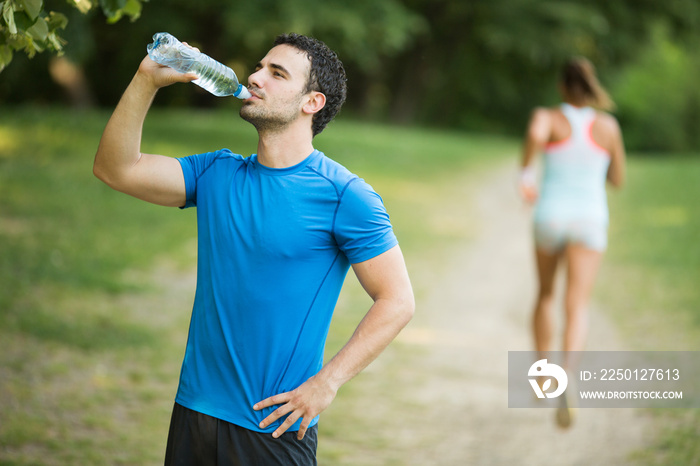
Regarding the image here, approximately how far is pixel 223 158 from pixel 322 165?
0.39 meters

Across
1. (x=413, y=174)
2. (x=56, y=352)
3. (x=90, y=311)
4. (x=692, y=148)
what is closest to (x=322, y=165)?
(x=56, y=352)

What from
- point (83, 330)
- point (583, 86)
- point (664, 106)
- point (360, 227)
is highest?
point (664, 106)

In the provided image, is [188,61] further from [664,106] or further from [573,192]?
[664,106]

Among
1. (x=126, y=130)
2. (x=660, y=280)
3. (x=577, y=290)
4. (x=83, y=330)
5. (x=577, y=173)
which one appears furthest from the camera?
(x=660, y=280)

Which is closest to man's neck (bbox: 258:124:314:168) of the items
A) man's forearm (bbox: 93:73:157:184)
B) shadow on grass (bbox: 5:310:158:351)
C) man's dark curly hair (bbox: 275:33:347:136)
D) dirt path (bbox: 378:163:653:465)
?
man's dark curly hair (bbox: 275:33:347:136)

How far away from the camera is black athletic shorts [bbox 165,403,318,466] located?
2.47 metres

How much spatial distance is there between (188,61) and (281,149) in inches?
16.5

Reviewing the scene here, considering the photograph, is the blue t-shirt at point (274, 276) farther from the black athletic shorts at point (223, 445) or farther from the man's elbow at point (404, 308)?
the man's elbow at point (404, 308)

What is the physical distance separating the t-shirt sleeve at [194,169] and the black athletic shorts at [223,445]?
2.39 ft

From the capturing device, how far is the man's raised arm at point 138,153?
2.48 m

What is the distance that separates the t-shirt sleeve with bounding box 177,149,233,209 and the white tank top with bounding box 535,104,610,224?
3599mm

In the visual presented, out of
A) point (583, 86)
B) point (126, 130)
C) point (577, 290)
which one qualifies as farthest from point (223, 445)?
point (583, 86)

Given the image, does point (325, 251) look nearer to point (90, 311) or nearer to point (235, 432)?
point (235, 432)

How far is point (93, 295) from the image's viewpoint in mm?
7312
